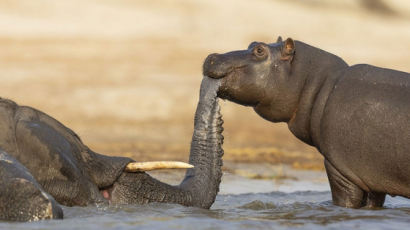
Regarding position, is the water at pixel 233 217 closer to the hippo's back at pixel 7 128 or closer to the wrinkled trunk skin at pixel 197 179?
the wrinkled trunk skin at pixel 197 179

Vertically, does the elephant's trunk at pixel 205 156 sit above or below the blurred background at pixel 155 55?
below

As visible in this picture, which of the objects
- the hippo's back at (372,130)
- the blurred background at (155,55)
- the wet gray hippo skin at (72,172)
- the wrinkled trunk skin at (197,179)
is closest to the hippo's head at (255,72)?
the wrinkled trunk skin at (197,179)

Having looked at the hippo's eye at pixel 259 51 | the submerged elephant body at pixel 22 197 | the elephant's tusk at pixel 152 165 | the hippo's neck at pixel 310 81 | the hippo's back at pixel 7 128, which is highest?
the hippo's eye at pixel 259 51

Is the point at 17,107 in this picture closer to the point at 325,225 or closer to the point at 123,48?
the point at 325,225

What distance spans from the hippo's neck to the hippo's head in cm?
10

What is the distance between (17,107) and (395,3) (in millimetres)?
28688

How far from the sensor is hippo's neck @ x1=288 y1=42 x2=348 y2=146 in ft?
26.7

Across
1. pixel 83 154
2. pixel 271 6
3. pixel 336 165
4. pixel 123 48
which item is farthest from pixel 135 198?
pixel 271 6

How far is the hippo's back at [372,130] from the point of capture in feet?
25.1

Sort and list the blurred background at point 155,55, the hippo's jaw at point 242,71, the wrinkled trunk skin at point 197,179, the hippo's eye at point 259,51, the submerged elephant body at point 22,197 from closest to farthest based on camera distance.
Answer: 1. the submerged elephant body at point 22,197
2. the wrinkled trunk skin at point 197,179
3. the hippo's jaw at point 242,71
4. the hippo's eye at point 259,51
5. the blurred background at point 155,55

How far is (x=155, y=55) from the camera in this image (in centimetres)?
2389

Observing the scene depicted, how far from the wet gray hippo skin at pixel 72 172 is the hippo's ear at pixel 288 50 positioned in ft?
5.49

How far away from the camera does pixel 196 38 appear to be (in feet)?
83.9

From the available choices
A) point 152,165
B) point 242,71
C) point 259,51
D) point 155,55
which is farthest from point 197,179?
point 155,55
